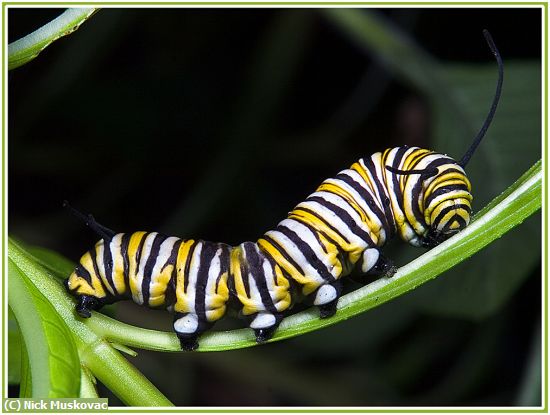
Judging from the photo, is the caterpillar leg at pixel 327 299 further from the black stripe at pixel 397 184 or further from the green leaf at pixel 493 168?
the green leaf at pixel 493 168

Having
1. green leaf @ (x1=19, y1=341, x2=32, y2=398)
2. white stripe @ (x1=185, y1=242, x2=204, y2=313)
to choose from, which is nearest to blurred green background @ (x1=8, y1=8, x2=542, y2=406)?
white stripe @ (x1=185, y1=242, x2=204, y2=313)

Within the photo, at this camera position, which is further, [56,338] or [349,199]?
[349,199]

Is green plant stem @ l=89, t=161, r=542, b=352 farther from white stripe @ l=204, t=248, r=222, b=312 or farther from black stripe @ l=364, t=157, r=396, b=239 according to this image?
black stripe @ l=364, t=157, r=396, b=239

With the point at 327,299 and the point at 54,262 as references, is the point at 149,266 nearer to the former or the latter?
the point at 54,262

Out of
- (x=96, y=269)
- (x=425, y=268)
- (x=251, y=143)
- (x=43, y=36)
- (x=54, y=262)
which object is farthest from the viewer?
(x=251, y=143)

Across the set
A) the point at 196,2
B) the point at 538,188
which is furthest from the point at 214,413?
the point at 196,2

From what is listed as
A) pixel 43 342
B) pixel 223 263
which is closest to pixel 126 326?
pixel 43 342
